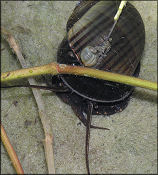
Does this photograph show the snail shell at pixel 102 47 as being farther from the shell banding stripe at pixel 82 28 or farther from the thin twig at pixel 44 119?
the thin twig at pixel 44 119

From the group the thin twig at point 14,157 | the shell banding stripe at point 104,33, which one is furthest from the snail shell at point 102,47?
the thin twig at point 14,157

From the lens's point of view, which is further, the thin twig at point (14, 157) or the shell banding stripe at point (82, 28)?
the shell banding stripe at point (82, 28)

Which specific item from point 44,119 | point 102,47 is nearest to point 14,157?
point 44,119

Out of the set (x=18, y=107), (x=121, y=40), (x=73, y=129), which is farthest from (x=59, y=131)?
(x=121, y=40)

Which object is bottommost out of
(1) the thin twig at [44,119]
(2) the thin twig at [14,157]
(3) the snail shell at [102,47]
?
(2) the thin twig at [14,157]

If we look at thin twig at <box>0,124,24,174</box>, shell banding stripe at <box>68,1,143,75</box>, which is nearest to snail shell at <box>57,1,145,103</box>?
shell banding stripe at <box>68,1,143,75</box>

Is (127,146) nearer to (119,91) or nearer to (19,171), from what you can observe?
(119,91)

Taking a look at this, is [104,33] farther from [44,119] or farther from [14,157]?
[14,157]

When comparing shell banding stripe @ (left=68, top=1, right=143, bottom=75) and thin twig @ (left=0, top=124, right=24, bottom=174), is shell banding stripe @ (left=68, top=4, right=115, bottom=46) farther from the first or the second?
thin twig @ (left=0, top=124, right=24, bottom=174)
